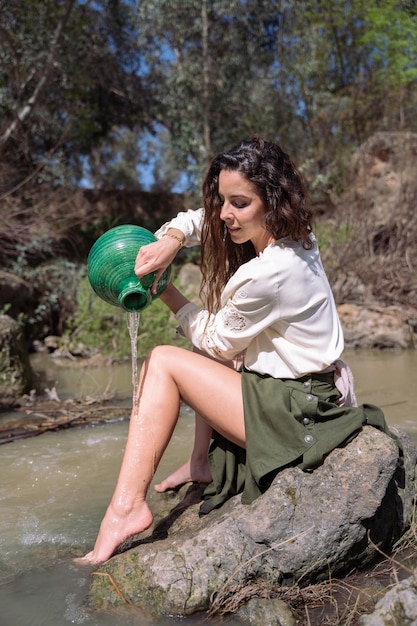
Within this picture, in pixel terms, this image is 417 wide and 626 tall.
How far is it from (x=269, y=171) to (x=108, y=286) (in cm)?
80

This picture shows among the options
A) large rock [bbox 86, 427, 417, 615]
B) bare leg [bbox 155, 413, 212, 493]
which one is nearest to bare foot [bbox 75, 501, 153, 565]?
large rock [bbox 86, 427, 417, 615]

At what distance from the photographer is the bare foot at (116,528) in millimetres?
2390

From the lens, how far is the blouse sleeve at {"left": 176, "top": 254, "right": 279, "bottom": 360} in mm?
2357

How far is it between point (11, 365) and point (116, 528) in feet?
11.8

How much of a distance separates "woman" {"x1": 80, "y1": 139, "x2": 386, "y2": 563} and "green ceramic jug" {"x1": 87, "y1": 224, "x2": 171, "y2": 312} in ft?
0.26

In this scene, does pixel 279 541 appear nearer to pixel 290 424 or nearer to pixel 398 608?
pixel 290 424

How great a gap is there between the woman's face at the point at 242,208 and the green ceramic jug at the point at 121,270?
0.37 m

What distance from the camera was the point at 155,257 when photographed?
2.50 m

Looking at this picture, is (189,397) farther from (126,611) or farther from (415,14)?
(415,14)

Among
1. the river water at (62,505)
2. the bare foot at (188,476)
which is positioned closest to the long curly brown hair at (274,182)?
the bare foot at (188,476)

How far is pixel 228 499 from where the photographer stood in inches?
102

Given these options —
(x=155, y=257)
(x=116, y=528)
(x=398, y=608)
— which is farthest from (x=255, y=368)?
(x=398, y=608)

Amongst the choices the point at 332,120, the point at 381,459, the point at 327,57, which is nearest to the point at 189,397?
the point at 381,459

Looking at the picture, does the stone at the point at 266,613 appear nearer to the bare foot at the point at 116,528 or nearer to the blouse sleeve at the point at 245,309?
the bare foot at the point at 116,528
